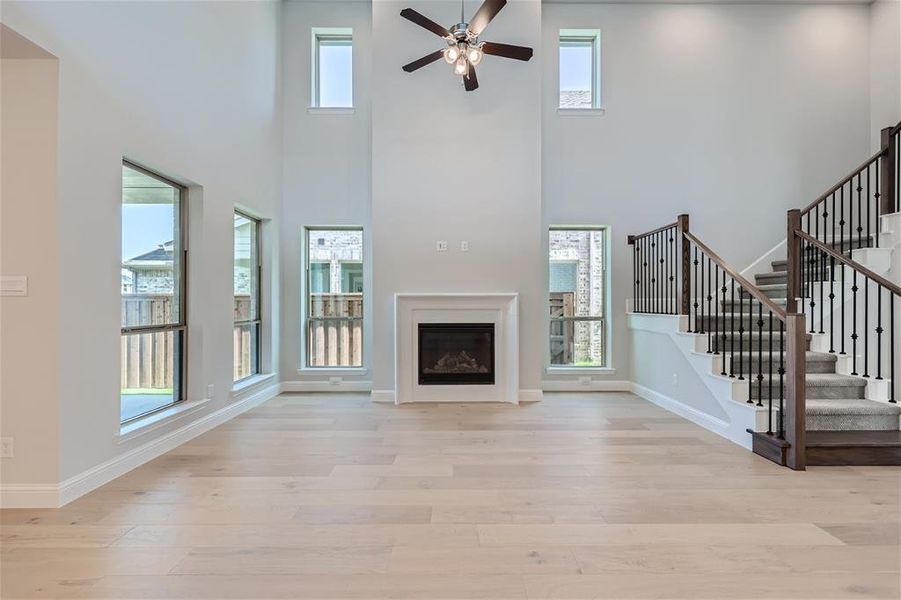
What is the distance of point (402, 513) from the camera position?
7.87 ft

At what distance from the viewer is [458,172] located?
530 cm

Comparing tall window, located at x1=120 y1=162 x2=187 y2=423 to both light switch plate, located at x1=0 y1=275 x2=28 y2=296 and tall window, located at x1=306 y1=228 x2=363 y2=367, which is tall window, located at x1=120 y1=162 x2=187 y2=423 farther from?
tall window, located at x1=306 y1=228 x2=363 y2=367

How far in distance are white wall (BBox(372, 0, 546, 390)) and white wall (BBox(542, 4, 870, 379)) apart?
2.37ft

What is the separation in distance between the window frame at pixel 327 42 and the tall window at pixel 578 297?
325 cm

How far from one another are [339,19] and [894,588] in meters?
7.03

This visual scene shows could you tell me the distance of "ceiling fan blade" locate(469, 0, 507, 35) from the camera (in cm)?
Answer: 351

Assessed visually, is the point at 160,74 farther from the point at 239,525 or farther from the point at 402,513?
the point at 402,513

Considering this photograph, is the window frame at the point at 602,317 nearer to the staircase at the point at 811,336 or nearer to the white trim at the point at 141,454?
the staircase at the point at 811,336

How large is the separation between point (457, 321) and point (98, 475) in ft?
11.2

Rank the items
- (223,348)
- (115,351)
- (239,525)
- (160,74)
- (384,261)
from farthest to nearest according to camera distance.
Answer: (384,261)
(223,348)
(160,74)
(115,351)
(239,525)

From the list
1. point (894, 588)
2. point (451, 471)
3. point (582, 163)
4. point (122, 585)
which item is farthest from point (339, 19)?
point (894, 588)

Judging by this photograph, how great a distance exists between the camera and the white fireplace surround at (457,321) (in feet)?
17.0

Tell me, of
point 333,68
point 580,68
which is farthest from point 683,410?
point 333,68

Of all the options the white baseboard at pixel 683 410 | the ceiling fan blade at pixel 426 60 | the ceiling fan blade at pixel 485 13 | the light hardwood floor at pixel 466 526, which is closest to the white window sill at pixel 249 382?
the light hardwood floor at pixel 466 526
